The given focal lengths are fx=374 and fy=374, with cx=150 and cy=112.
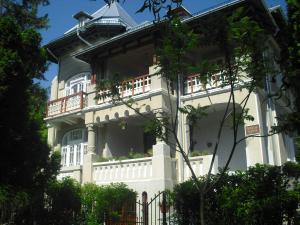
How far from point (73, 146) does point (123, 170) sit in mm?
5859

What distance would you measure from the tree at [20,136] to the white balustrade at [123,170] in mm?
4944

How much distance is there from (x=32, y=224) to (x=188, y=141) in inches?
307

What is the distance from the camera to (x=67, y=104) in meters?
19.6

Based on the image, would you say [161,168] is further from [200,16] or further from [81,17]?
[81,17]

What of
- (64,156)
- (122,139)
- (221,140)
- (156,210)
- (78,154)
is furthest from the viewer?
(64,156)

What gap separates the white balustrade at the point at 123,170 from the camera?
1488cm

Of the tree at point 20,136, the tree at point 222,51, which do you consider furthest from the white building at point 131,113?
the tree at point 222,51

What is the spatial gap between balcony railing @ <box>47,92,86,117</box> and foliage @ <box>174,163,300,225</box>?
9.64m

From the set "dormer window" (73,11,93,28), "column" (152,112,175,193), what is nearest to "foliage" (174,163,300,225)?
"column" (152,112,175,193)

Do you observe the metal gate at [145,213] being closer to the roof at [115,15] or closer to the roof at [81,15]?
the roof at [115,15]

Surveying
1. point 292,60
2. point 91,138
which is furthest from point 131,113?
point 292,60

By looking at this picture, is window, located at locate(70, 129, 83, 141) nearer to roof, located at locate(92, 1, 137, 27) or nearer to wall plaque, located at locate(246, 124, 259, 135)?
roof, located at locate(92, 1, 137, 27)

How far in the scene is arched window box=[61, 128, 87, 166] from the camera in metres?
19.9

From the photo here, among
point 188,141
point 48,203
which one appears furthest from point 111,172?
point 48,203
